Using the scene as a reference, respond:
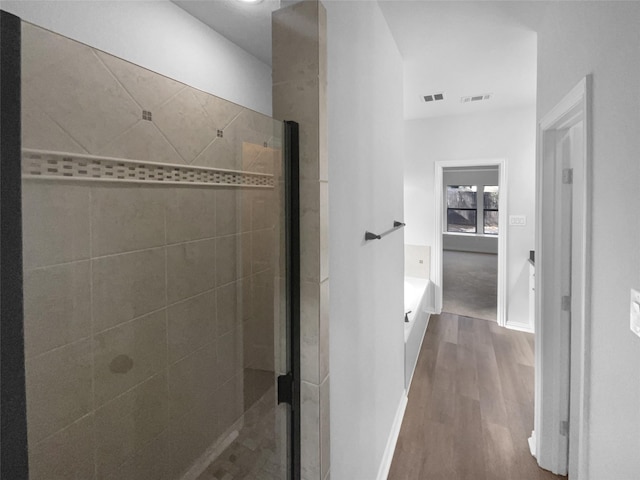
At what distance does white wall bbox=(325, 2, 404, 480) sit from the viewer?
1.14m

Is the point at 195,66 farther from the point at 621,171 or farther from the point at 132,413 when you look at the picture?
the point at 621,171

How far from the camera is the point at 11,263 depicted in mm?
409

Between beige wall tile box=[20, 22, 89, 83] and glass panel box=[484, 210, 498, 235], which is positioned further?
glass panel box=[484, 210, 498, 235]

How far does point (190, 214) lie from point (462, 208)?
10480 mm

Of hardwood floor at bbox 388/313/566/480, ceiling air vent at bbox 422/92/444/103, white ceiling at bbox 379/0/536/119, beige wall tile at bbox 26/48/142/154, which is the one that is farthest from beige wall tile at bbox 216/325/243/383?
ceiling air vent at bbox 422/92/444/103

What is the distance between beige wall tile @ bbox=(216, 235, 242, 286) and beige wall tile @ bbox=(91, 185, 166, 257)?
0.16 m

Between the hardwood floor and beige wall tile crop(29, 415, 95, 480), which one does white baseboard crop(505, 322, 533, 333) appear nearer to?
the hardwood floor

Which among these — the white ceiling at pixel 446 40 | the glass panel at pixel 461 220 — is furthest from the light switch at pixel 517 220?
the glass panel at pixel 461 220

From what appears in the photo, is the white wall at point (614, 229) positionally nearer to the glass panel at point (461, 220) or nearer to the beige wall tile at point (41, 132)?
the beige wall tile at point (41, 132)

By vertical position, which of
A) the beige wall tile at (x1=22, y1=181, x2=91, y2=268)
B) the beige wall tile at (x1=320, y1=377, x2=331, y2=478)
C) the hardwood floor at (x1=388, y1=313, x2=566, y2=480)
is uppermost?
the beige wall tile at (x1=22, y1=181, x2=91, y2=268)

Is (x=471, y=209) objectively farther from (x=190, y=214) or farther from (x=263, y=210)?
(x=190, y=214)

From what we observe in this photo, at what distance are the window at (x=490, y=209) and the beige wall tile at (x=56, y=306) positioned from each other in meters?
10.4

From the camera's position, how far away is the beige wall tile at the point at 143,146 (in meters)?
0.50

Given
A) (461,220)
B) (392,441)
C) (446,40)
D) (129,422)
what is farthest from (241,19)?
(461,220)
